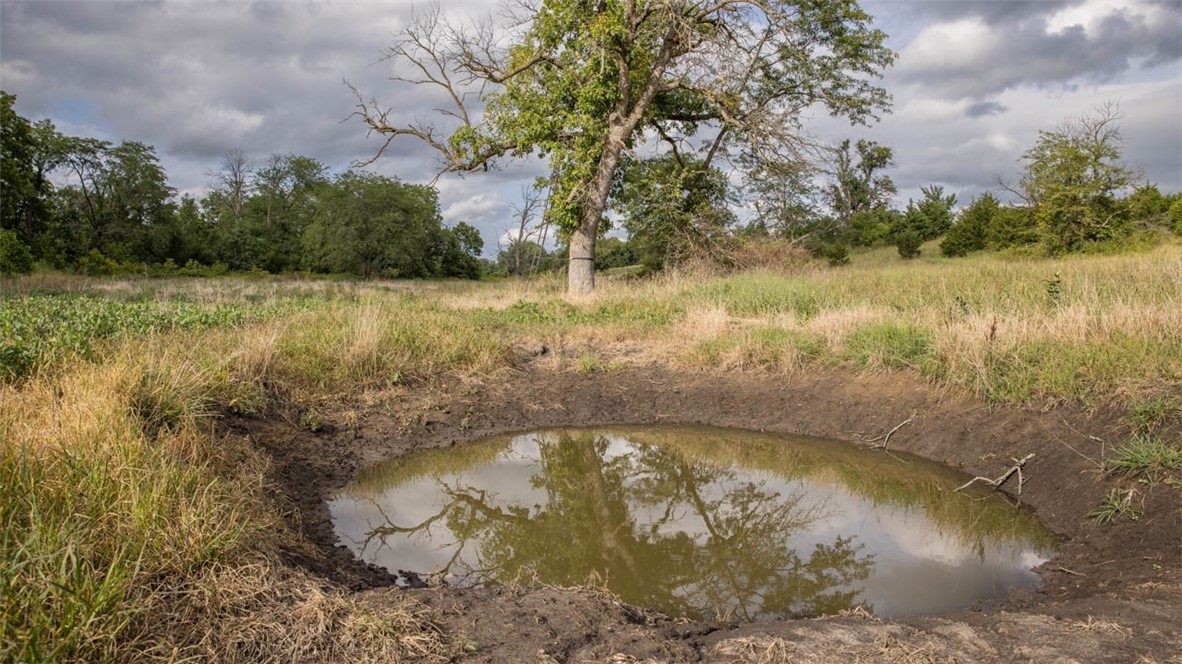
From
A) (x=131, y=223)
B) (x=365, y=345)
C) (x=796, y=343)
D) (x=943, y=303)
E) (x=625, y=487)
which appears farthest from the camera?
(x=131, y=223)

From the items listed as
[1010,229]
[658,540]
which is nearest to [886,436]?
[658,540]

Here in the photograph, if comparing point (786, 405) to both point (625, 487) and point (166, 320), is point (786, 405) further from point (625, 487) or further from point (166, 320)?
point (166, 320)

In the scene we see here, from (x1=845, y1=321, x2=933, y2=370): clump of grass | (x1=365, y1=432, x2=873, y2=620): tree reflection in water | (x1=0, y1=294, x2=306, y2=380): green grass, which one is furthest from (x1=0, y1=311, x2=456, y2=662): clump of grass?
(x1=845, y1=321, x2=933, y2=370): clump of grass

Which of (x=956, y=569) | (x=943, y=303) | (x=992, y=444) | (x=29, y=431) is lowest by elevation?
(x=956, y=569)

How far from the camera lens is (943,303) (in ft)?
35.2

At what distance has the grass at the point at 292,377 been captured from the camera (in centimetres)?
312

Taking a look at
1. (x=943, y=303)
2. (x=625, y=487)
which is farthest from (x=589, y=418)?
(x=943, y=303)

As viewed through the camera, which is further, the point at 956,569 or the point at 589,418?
the point at 589,418

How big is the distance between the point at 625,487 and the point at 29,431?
4607 mm

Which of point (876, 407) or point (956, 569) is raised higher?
point (876, 407)

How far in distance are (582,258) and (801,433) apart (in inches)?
396

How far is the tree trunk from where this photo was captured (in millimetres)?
17531

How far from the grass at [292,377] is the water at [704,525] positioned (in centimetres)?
107

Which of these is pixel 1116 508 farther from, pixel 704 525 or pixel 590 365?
pixel 590 365
